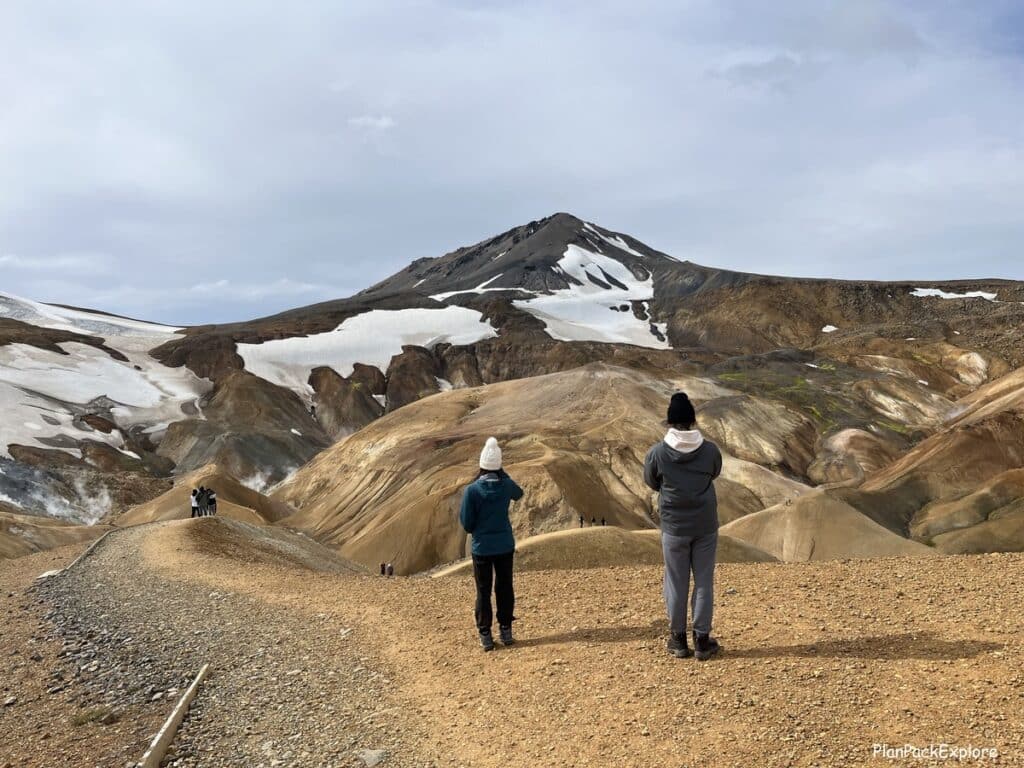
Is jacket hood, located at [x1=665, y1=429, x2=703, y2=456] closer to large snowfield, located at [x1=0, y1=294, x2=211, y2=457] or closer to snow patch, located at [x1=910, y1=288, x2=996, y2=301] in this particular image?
large snowfield, located at [x1=0, y1=294, x2=211, y2=457]

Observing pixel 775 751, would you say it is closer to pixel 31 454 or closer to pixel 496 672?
pixel 496 672

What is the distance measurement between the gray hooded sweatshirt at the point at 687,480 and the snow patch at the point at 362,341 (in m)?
96.8

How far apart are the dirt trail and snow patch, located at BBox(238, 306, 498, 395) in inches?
3684

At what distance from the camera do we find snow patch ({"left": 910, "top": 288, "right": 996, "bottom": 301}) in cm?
11425

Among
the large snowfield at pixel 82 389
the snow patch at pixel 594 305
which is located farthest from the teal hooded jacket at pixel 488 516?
the snow patch at pixel 594 305

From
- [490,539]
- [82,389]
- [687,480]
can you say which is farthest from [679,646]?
[82,389]

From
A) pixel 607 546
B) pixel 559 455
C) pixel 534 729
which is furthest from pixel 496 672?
pixel 559 455

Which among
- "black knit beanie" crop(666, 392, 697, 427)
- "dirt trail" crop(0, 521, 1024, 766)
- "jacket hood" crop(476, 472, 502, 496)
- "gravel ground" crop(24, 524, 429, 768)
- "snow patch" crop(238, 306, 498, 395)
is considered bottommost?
"gravel ground" crop(24, 524, 429, 768)

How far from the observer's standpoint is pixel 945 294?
118500 millimetres

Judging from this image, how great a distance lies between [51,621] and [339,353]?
9792 centimetres

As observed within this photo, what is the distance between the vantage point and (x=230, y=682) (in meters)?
8.02

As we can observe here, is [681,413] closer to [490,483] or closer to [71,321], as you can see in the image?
[490,483]

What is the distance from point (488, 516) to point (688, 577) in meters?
2.12

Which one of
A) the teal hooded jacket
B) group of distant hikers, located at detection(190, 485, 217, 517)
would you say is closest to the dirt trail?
the teal hooded jacket
